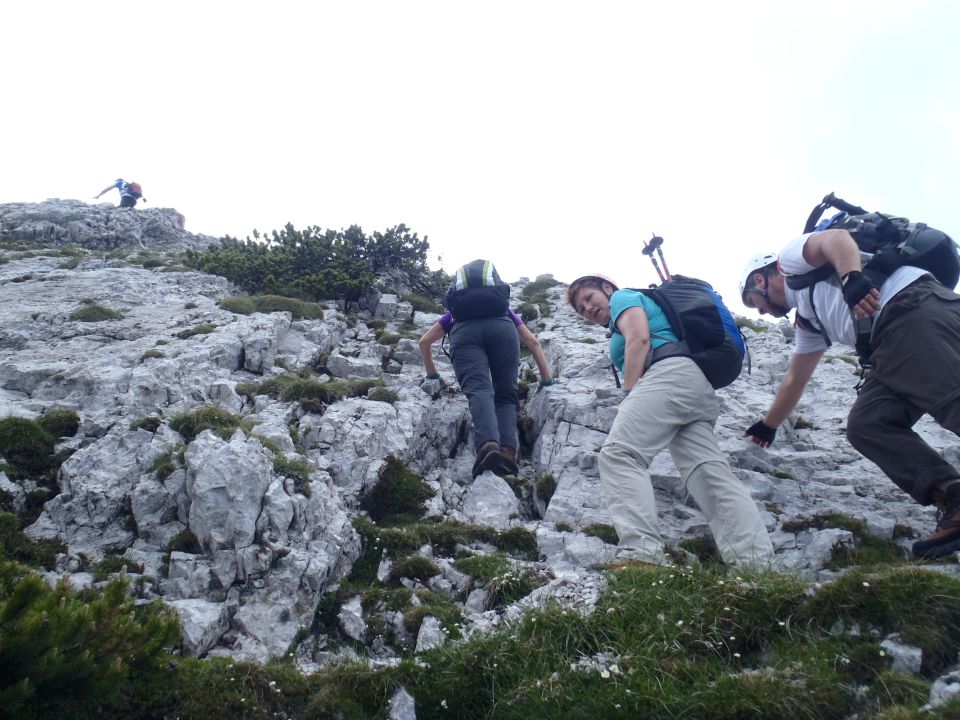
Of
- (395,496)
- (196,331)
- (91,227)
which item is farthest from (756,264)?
(91,227)

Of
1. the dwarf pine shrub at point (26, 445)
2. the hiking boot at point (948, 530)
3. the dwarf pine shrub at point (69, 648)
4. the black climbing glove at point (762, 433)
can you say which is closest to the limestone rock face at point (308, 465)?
the dwarf pine shrub at point (26, 445)

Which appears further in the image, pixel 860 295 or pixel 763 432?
pixel 763 432

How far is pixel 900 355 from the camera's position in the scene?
631cm

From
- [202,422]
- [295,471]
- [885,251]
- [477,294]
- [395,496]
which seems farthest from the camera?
[477,294]

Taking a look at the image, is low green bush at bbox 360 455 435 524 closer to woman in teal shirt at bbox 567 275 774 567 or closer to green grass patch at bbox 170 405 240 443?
green grass patch at bbox 170 405 240 443

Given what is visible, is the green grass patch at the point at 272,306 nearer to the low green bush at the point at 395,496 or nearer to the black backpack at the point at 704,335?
the low green bush at the point at 395,496

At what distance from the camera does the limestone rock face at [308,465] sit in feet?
21.8

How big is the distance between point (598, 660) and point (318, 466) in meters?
5.40

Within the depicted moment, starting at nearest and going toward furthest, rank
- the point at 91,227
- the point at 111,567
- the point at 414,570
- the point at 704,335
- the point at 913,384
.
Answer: the point at 913,384 < the point at 111,567 < the point at 414,570 < the point at 704,335 < the point at 91,227

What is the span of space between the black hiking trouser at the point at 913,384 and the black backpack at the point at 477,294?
5905 millimetres

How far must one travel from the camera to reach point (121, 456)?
8.44m

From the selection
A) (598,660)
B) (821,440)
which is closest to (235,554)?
(598,660)

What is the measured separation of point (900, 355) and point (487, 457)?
18.1 feet

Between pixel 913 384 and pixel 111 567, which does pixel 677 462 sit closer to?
pixel 913 384
